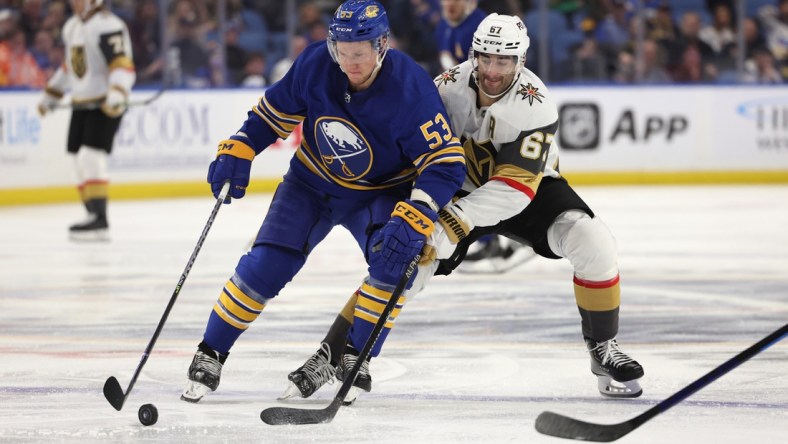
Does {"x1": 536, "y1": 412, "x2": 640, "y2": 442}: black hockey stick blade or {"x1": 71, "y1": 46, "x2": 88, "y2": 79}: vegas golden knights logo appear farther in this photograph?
{"x1": 71, "y1": 46, "x2": 88, "y2": 79}: vegas golden knights logo

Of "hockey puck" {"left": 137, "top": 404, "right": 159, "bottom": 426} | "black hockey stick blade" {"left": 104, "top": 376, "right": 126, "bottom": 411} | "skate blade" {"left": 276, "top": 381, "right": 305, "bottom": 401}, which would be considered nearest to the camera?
"hockey puck" {"left": 137, "top": 404, "right": 159, "bottom": 426}

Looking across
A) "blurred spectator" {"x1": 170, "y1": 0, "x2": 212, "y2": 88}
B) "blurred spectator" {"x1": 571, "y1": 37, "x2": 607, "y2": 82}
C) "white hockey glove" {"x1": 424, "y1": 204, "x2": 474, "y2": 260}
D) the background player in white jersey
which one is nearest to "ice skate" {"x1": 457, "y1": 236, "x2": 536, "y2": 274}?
the background player in white jersey

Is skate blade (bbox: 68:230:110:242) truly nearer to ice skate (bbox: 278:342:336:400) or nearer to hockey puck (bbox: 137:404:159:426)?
ice skate (bbox: 278:342:336:400)

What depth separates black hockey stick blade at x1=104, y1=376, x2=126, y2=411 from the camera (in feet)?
11.3

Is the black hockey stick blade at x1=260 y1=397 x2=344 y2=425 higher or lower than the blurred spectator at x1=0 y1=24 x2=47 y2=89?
higher

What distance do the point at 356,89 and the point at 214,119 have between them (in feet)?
24.1

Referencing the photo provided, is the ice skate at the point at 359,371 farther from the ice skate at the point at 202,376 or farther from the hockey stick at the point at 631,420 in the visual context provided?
the hockey stick at the point at 631,420

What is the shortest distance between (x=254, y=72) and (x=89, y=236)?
11.3ft

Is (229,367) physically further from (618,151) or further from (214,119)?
(618,151)

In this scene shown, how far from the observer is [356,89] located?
357cm

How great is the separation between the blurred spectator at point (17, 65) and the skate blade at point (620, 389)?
713 cm

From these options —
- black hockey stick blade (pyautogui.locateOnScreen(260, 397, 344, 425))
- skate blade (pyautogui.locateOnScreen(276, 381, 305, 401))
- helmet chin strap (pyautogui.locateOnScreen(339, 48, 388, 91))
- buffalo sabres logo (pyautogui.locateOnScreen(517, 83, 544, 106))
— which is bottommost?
skate blade (pyautogui.locateOnScreen(276, 381, 305, 401))

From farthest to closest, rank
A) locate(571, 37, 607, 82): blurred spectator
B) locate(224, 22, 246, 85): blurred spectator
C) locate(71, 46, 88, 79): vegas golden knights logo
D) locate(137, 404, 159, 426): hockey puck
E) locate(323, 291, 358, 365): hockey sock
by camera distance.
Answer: locate(571, 37, 607, 82): blurred spectator
locate(224, 22, 246, 85): blurred spectator
locate(71, 46, 88, 79): vegas golden knights logo
locate(323, 291, 358, 365): hockey sock
locate(137, 404, 159, 426): hockey puck

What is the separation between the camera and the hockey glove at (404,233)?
3383mm
